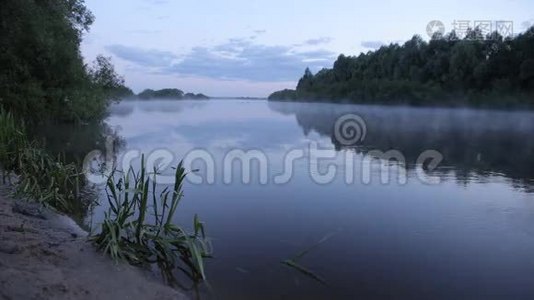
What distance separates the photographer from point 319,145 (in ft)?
75.1

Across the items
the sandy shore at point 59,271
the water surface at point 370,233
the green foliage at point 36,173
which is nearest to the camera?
the sandy shore at point 59,271

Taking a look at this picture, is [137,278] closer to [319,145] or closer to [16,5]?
[16,5]

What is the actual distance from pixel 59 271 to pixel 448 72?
79.5 metres

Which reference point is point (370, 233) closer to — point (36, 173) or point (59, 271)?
point (59, 271)

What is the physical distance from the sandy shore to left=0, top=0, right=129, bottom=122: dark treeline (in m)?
11.8

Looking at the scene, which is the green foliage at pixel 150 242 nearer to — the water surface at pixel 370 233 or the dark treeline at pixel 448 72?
the water surface at pixel 370 233

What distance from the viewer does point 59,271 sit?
15.8 feet

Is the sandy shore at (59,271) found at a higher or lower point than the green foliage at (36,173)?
lower

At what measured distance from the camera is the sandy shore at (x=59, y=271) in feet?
14.5

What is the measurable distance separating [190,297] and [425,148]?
19030mm

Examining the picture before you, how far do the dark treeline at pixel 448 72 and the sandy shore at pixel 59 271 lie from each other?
218ft

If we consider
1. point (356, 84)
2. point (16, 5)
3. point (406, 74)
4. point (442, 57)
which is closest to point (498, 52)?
point (442, 57)

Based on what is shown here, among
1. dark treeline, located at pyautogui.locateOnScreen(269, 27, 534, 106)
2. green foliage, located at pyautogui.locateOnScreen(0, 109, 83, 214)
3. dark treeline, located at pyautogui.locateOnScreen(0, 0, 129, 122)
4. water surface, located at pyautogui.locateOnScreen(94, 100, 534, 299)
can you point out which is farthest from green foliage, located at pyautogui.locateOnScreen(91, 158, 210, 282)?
dark treeline, located at pyautogui.locateOnScreen(269, 27, 534, 106)

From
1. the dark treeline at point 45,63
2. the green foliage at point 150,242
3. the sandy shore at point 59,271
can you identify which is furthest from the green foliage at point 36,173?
the dark treeline at point 45,63
